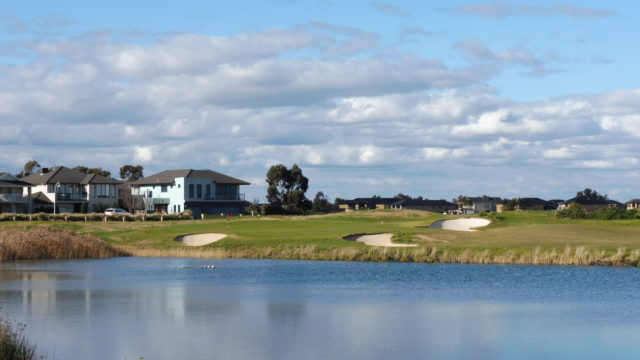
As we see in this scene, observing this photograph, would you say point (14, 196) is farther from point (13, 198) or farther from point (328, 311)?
point (328, 311)

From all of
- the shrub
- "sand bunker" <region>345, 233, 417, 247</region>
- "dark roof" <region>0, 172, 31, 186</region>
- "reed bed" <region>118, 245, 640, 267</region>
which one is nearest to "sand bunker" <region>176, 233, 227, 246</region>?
"reed bed" <region>118, 245, 640, 267</region>

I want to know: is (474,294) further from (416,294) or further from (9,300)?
(9,300)

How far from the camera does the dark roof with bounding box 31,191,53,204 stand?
124312mm

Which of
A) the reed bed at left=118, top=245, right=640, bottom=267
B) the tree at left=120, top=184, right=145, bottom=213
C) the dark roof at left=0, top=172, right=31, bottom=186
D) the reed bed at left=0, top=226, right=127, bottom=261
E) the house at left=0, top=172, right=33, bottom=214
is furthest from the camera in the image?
the tree at left=120, top=184, right=145, bottom=213

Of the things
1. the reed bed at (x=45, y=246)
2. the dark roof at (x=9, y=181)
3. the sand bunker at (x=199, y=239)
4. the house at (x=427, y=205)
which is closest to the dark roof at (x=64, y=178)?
the dark roof at (x=9, y=181)

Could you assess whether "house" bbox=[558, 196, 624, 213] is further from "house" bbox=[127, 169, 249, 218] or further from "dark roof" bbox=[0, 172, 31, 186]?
"dark roof" bbox=[0, 172, 31, 186]

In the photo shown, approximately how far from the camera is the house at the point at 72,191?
12506 cm

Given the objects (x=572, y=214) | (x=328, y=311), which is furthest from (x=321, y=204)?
(x=328, y=311)

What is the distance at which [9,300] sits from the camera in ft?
128

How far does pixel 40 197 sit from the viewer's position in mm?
125188

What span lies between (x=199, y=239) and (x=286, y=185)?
68726 mm

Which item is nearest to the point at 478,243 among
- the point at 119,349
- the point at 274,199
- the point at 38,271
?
the point at 38,271

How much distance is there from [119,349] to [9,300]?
14.6 meters

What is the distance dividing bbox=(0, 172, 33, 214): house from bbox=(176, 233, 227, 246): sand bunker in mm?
53696
